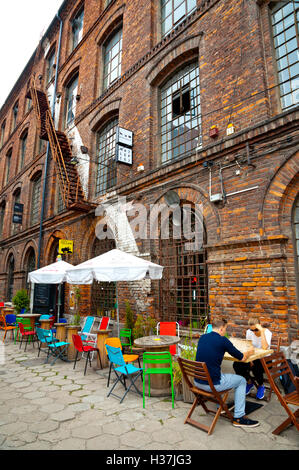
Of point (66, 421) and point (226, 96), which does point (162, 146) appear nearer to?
point (226, 96)

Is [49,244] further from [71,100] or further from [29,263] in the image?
[71,100]

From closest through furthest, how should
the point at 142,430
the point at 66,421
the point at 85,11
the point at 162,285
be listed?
the point at 142,430 < the point at 66,421 < the point at 162,285 < the point at 85,11

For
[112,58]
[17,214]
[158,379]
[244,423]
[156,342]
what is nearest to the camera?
[244,423]

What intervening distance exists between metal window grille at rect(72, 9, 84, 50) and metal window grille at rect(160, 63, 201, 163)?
978cm

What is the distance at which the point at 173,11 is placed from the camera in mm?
9391

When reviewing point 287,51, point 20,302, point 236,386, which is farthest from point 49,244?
point 236,386

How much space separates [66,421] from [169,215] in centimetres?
561

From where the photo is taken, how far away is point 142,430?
11.1 feet

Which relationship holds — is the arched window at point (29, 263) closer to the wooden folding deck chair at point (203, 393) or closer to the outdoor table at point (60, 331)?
the outdoor table at point (60, 331)

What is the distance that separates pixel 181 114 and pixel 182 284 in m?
5.06

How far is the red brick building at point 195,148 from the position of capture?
17.9 feet

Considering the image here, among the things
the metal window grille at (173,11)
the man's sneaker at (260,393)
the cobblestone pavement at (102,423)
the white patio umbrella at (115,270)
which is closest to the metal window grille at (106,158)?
the metal window grille at (173,11)

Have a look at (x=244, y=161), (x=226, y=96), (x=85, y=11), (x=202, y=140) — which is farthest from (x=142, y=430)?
(x=85, y=11)

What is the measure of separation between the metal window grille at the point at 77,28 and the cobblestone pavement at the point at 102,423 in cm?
1719
